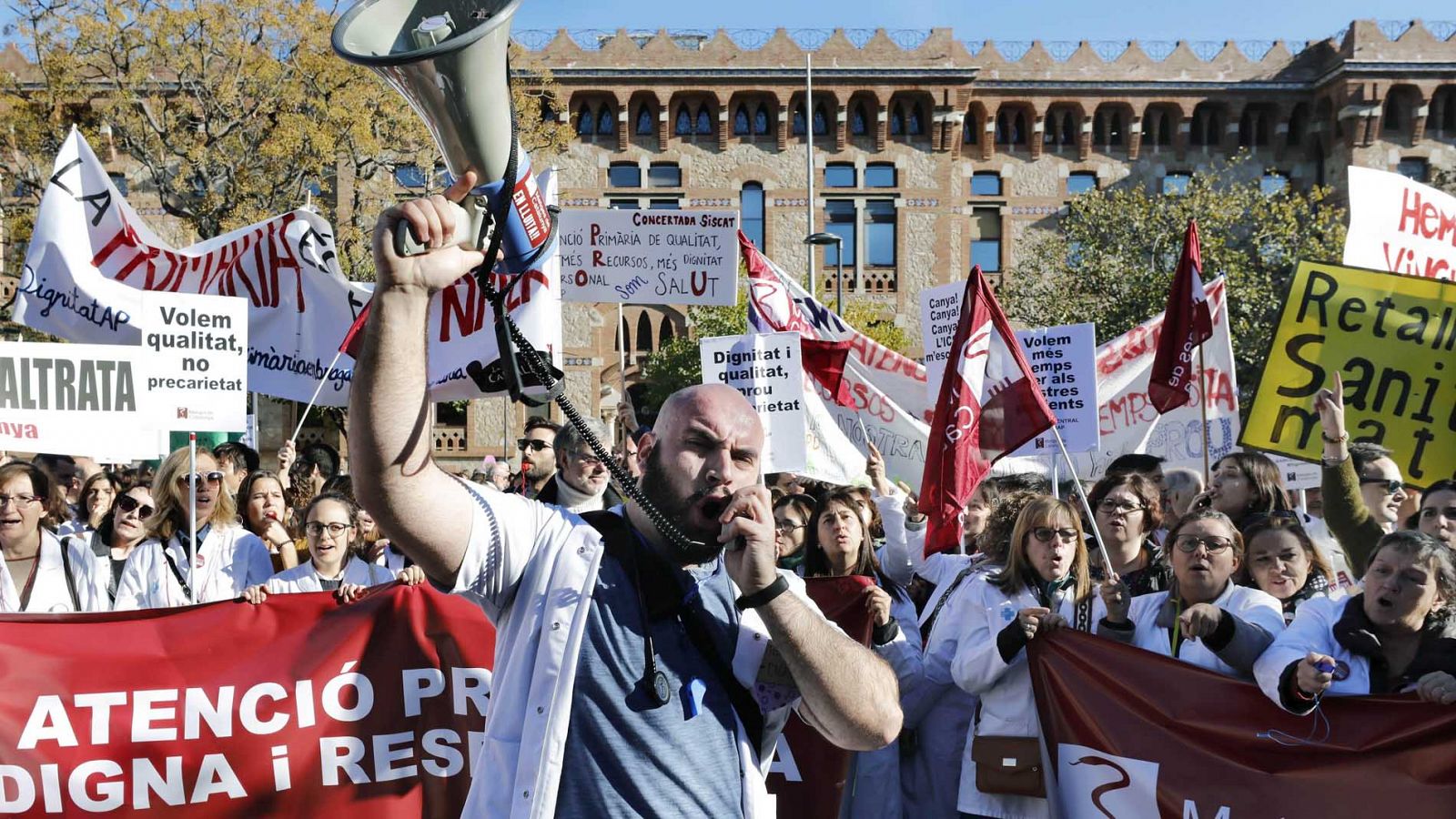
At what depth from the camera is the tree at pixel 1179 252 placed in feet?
102

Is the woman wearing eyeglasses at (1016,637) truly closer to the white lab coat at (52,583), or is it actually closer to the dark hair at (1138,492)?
the dark hair at (1138,492)

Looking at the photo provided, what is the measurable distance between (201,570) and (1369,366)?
5633 mm

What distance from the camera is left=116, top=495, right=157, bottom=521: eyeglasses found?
22.2 feet

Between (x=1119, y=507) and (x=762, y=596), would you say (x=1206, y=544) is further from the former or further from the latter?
(x=762, y=596)

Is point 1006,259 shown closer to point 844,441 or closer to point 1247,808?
point 844,441

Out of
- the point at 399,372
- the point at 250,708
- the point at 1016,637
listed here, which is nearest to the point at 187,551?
the point at 250,708

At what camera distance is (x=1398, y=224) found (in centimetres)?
724

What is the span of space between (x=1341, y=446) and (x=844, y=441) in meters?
5.37

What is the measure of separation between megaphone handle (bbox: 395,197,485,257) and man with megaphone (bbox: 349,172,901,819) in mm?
13

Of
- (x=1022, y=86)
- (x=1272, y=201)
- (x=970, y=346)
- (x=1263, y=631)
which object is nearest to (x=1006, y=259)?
(x=1022, y=86)

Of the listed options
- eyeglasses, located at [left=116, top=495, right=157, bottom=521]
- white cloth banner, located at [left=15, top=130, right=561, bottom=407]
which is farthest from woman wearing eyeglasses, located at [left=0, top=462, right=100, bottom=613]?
white cloth banner, located at [left=15, top=130, right=561, bottom=407]

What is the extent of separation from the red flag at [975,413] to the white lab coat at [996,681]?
57.4 inches

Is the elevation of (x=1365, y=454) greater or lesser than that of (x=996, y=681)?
greater

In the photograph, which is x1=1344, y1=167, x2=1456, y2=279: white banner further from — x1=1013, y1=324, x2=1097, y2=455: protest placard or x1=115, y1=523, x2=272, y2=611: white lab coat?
x1=115, y1=523, x2=272, y2=611: white lab coat
